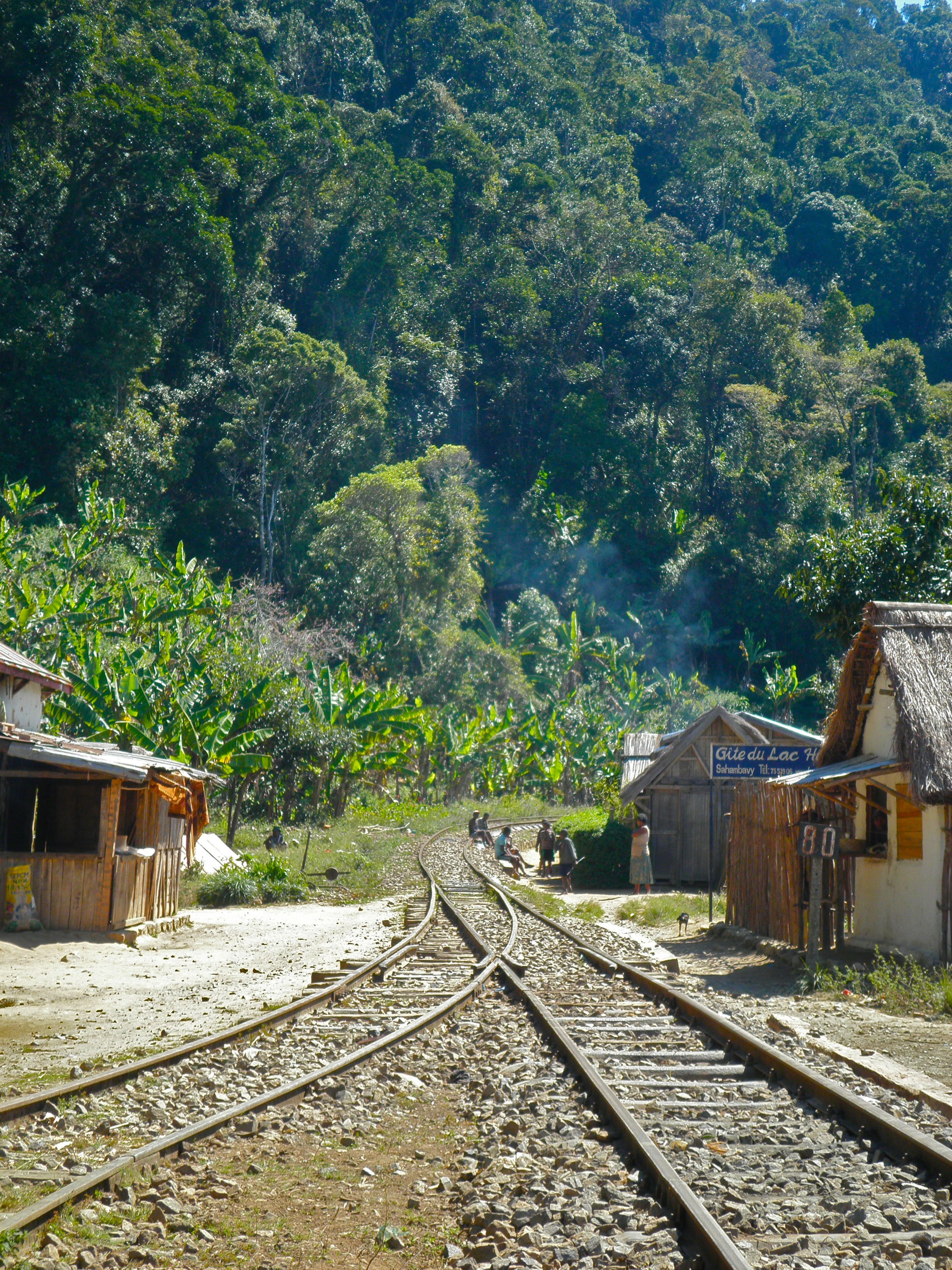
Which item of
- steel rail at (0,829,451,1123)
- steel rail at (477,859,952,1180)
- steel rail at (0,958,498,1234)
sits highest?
steel rail at (477,859,952,1180)

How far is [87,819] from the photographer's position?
19.5 meters

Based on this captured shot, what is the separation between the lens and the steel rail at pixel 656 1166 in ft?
13.6

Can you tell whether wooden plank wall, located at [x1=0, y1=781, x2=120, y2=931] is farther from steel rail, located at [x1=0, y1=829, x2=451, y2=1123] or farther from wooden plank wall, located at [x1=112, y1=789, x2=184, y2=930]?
steel rail, located at [x1=0, y1=829, x2=451, y2=1123]

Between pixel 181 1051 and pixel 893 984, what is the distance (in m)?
6.38

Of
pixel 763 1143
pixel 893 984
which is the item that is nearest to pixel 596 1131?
pixel 763 1143

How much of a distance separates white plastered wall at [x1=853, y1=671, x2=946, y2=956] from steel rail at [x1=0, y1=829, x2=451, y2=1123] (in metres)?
5.57

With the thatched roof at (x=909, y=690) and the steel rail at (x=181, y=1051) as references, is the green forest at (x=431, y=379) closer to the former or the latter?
the thatched roof at (x=909, y=690)

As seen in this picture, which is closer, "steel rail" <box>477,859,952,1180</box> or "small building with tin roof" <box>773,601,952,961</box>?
"steel rail" <box>477,859,952,1180</box>

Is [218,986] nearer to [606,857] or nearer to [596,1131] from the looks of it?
[596,1131]

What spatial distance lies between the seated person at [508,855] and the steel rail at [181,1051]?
42.3 ft

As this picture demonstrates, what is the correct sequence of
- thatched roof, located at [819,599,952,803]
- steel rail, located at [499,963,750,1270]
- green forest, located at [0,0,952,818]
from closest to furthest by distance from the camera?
steel rail, located at [499,963,750,1270], thatched roof, located at [819,599,952,803], green forest, located at [0,0,952,818]

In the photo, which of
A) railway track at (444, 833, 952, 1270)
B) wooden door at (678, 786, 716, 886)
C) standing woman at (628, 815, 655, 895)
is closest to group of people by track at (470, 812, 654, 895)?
standing woman at (628, 815, 655, 895)

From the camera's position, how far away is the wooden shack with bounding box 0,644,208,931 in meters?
14.8

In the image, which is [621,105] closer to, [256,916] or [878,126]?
[878,126]
